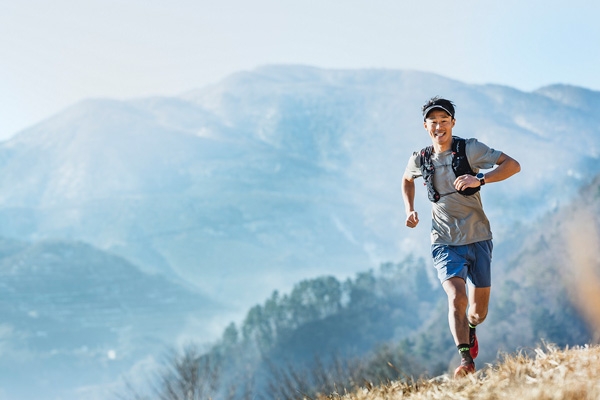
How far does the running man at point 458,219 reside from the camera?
5.02 m

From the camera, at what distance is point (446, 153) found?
523cm

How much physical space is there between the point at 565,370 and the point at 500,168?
6.04 feet

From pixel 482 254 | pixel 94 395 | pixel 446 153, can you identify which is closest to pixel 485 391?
pixel 482 254

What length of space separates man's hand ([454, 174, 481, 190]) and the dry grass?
1.34 m

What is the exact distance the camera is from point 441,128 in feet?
17.2

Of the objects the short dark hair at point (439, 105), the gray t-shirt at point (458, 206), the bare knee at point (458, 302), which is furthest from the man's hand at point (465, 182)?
the bare knee at point (458, 302)

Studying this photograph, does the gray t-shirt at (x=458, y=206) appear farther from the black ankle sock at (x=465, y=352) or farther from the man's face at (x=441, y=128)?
the black ankle sock at (x=465, y=352)

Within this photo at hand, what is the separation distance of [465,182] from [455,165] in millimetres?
309

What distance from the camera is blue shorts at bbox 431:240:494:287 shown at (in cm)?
514

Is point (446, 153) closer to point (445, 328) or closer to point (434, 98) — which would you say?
point (434, 98)

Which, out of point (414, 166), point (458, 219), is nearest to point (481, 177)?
point (458, 219)

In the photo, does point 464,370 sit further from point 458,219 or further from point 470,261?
point 458,219

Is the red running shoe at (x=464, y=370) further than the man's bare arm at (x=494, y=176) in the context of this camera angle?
No

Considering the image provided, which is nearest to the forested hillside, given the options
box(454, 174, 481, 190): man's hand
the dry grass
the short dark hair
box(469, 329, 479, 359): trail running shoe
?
box(469, 329, 479, 359): trail running shoe
